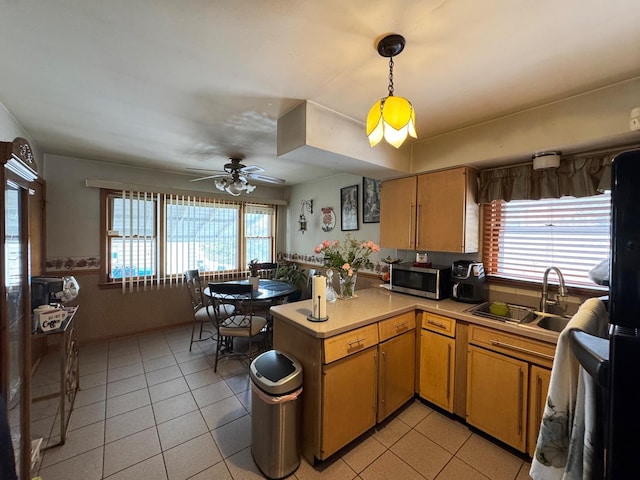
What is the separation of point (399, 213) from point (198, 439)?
2575 millimetres

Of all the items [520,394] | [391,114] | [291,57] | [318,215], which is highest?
[291,57]

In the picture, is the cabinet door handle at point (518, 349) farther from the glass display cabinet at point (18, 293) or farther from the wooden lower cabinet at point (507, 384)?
the glass display cabinet at point (18, 293)

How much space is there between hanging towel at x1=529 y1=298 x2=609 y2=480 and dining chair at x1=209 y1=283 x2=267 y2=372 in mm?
2339

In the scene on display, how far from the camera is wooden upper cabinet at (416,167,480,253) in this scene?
2.29m

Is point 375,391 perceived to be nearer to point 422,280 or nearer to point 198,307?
point 422,280

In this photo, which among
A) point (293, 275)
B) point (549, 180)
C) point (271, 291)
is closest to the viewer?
point (549, 180)

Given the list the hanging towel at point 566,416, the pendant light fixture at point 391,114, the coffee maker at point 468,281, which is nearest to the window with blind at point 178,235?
the coffee maker at point 468,281

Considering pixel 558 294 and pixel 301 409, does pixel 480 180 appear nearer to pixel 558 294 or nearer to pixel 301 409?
pixel 558 294

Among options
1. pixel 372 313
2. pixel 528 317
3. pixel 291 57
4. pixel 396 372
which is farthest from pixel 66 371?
pixel 528 317

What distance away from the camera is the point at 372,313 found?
1944mm

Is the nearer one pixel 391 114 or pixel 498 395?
pixel 391 114

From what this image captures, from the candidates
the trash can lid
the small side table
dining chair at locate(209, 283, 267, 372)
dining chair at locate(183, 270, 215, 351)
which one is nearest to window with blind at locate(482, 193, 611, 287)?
the trash can lid

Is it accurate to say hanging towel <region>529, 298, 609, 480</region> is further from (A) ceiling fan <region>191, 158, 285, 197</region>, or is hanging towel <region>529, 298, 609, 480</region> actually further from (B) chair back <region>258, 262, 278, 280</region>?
(B) chair back <region>258, 262, 278, 280</region>

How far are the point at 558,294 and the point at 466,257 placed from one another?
760mm
